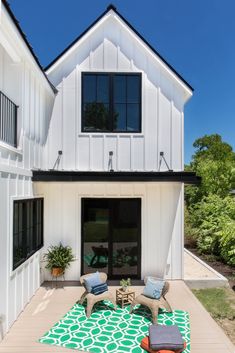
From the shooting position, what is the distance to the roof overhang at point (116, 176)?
8016 millimetres

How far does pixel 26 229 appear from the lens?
7.10 metres

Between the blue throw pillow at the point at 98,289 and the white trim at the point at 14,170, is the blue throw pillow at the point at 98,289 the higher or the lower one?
the lower one

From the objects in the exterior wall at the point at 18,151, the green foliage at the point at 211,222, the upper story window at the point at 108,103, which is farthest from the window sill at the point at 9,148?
the green foliage at the point at 211,222

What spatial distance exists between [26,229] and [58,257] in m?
1.96

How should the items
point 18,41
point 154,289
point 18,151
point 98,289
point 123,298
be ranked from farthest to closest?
point 123,298 → point 98,289 → point 154,289 → point 18,151 → point 18,41

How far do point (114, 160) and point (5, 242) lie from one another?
14.7 feet

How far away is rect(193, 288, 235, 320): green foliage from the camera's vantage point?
6.73m

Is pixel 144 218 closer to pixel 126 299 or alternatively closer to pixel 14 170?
pixel 126 299

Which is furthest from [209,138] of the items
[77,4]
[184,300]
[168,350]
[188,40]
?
[168,350]

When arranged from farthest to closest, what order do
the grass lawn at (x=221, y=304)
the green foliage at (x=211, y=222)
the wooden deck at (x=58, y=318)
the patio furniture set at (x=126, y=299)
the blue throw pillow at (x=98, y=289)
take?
the green foliage at (x=211, y=222), the blue throw pillow at (x=98, y=289), the patio furniture set at (x=126, y=299), the grass lawn at (x=221, y=304), the wooden deck at (x=58, y=318)

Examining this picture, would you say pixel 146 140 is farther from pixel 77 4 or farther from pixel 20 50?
pixel 77 4

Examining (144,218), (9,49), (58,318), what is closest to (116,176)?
(144,218)

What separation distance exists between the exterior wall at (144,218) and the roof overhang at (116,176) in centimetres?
96

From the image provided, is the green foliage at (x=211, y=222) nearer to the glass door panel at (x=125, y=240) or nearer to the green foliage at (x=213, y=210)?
the green foliage at (x=213, y=210)
